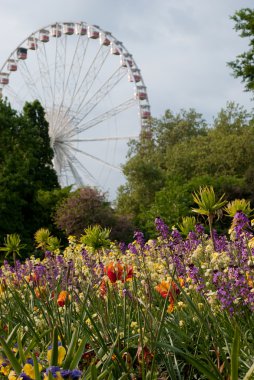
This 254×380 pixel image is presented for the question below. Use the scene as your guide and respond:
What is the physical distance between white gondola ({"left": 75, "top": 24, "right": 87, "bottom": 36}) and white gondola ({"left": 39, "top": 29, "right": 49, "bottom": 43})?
208cm

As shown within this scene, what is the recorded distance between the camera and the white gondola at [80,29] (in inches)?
1485

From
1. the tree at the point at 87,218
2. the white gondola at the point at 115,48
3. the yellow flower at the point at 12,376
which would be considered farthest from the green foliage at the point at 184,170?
→ the yellow flower at the point at 12,376

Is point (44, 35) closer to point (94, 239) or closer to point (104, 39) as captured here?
point (104, 39)

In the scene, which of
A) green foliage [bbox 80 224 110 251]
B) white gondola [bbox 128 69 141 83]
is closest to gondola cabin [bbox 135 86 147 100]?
white gondola [bbox 128 69 141 83]

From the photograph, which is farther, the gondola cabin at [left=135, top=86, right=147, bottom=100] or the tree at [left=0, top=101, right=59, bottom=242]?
the gondola cabin at [left=135, top=86, right=147, bottom=100]

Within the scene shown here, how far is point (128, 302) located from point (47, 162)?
28.6 m

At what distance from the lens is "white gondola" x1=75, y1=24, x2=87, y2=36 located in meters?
37.7

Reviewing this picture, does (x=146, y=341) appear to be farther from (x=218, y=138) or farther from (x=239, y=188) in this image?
(x=218, y=138)

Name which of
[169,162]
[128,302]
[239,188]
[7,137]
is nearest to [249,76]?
[239,188]

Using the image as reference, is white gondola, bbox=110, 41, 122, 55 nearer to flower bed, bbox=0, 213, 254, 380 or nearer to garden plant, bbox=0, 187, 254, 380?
garden plant, bbox=0, 187, 254, 380

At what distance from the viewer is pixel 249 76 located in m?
25.0

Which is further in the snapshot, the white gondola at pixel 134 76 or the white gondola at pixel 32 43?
the white gondola at pixel 32 43

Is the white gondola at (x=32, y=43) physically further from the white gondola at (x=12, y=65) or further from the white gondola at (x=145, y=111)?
the white gondola at (x=145, y=111)

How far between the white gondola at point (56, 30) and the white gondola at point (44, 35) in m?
0.42
